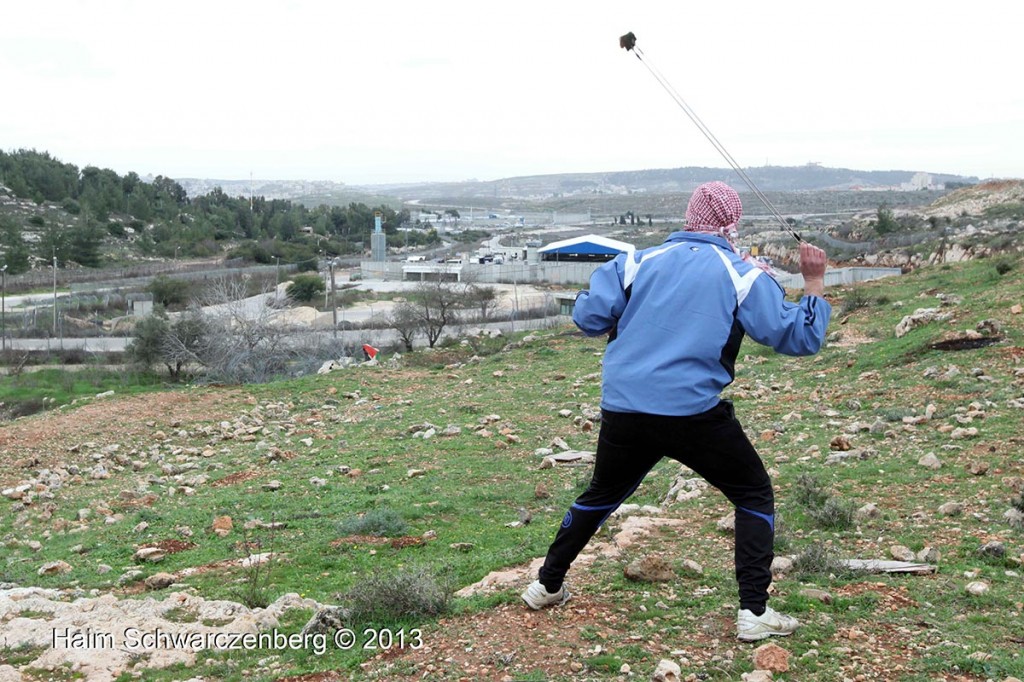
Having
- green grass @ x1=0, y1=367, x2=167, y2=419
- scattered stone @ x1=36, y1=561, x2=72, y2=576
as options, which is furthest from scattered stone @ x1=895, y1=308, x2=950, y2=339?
green grass @ x1=0, y1=367, x2=167, y2=419

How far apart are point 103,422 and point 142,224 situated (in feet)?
238

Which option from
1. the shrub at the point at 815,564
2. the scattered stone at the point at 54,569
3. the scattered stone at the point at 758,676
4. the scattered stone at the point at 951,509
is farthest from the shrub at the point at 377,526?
the scattered stone at the point at 758,676

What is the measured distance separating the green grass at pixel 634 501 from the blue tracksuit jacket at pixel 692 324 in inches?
46.2

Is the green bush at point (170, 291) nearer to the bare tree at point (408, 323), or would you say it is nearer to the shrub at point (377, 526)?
the bare tree at point (408, 323)

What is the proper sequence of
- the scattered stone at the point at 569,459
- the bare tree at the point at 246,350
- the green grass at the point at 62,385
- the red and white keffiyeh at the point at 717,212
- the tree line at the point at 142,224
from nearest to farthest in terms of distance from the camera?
the red and white keffiyeh at the point at 717,212 < the scattered stone at the point at 569,459 < the bare tree at the point at 246,350 < the green grass at the point at 62,385 < the tree line at the point at 142,224

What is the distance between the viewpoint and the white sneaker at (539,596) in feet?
15.2

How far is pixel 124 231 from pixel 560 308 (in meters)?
49.2

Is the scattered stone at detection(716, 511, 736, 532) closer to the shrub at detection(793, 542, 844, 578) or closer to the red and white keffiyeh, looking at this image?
the shrub at detection(793, 542, 844, 578)

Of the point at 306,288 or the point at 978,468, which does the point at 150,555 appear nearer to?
the point at 978,468

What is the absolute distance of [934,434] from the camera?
8.36m

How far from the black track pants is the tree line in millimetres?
63750

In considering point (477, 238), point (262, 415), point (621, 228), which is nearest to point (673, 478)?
point (262, 415)

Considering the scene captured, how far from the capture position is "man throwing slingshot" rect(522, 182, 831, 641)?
13.3ft

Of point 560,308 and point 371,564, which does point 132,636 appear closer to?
point 371,564
